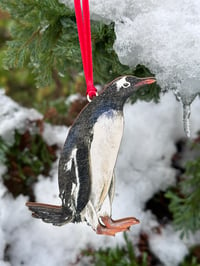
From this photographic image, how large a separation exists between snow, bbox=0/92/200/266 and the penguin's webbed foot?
2.10ft

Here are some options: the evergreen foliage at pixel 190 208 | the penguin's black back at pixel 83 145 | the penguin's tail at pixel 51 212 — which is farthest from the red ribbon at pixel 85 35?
the evergreen foliage at pixel 190 208

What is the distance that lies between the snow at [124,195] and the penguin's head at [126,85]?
2.61 feet

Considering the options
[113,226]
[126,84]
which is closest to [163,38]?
[126,84]

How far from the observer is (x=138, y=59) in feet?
2.50

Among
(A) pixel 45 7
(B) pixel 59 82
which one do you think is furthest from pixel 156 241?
(B) pixel 59 82

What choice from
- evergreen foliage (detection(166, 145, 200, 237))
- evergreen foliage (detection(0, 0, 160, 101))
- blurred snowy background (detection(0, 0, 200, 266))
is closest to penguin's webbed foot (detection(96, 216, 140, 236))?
blurred snowy background (detection(0, 0, 200, 266))

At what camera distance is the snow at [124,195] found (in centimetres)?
134

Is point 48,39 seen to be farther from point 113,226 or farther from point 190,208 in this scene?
point 190,208

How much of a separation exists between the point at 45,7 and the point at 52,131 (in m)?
0.84

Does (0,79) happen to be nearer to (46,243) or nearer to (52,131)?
(52,131)

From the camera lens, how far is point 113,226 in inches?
29.6

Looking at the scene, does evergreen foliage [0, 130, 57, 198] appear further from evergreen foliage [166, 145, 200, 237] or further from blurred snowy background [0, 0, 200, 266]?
evergreen foliage [166, 145, 200, 237]

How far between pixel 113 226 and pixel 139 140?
850mm

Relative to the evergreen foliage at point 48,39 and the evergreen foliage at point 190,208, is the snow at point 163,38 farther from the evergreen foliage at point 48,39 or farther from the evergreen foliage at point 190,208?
the evergreen foliage at point 190,208
